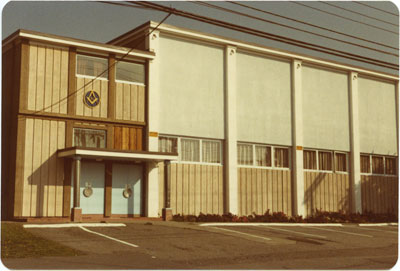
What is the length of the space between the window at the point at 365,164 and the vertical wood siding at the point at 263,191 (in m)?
5.76

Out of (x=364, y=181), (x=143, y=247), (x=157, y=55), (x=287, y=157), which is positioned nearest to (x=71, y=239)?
(x=143, y=247)

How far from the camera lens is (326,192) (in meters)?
30.1

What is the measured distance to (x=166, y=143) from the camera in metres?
25.0

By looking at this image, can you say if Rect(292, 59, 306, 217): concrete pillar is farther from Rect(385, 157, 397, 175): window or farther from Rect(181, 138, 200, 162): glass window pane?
Rect(385, 157, 397, 175): window

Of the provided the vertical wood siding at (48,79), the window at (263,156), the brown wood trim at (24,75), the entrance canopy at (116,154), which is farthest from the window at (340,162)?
the brown wood trim at (24,75)

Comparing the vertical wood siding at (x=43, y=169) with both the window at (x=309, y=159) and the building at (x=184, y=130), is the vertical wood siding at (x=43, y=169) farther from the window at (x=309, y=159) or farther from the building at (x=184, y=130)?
the window at (x=309, y=159)

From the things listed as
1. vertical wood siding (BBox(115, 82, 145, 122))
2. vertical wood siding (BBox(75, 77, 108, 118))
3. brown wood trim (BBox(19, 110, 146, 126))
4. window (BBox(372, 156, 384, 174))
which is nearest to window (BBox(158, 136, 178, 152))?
brown wood trim (BBox(19, 110, 146, 126))

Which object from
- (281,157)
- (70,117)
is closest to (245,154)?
(281,157)

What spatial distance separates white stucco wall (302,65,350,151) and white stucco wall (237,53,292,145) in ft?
4.19

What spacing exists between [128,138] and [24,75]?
197 inches

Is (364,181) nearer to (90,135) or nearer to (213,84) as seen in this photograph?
(213,84)

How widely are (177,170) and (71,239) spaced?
9.58 metres

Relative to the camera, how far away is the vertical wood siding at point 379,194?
105 ft

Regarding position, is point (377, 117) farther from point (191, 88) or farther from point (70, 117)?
point (70, 117)
